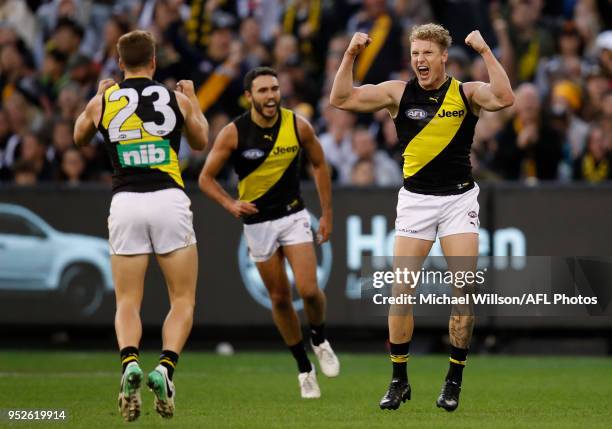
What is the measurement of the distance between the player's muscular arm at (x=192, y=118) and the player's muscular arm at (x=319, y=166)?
219cm

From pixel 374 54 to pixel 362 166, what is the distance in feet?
8.26

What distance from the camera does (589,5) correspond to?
63.7 feet

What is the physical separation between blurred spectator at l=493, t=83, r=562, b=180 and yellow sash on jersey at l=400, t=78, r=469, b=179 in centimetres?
681

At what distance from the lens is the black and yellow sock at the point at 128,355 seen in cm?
916

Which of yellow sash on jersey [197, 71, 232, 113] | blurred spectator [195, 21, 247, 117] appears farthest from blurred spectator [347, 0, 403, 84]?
yellow sash on jersey [197, 71, 232, 113]

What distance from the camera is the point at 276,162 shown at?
11867 mm

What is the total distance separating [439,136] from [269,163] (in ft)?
6.93

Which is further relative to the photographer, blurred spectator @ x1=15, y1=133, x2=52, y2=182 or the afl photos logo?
blurred spectator @ x1=15, y1=133, x2=52, y2=182

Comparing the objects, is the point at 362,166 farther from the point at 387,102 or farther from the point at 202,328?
the point at 387,102

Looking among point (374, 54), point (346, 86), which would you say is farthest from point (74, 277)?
point (346, 86)

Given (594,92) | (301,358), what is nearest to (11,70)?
(594,92)

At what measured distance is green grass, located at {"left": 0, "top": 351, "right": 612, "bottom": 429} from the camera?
31.5 ft

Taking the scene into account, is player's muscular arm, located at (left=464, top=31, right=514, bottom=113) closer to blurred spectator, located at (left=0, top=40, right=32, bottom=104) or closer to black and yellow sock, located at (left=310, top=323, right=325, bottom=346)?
black and yellow sock, located at (left=310, top=323, right=325, bottom=346)

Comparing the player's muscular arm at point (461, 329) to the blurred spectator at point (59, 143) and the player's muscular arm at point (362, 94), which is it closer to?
the player's muscular arm at point (362, 94)
